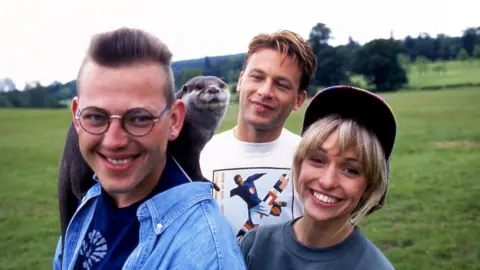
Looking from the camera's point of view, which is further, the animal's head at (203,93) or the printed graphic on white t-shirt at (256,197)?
the animal's head at (203,93)

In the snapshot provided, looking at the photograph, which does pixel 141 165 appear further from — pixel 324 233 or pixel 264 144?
pixel 264 144

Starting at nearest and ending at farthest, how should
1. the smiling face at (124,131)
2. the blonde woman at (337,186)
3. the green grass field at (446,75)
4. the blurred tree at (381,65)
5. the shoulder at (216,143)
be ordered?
the smiling face at (124,131), the blonde woman at (337,186), the shoulder at (216,143), the blurred tree at (381,65), the green grass field at (446,75)

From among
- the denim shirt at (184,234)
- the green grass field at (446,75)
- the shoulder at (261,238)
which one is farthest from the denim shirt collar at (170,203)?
the green grass field at (446,75)

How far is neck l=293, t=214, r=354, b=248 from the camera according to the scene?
201 cm

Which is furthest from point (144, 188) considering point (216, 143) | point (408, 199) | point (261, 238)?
point (408, 199)

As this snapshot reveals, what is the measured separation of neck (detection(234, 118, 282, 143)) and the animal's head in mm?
411

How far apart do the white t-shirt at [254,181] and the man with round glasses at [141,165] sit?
823 mm

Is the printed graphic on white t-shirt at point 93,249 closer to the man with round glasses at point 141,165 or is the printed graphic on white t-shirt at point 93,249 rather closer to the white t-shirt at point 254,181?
the man with round glasses at point 141,165

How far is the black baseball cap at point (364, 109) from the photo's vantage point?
2.04 metres

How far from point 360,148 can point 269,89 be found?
2.33 ft

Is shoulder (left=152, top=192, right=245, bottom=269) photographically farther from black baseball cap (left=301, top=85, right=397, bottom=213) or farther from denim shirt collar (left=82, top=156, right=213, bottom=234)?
black baseball cap (left=301, top=85, right=397, bottom=213)

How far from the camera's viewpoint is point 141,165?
1.63 meters

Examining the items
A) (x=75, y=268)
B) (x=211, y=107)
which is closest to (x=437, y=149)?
(x=211, y=107)

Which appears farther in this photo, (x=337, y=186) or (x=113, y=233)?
(x=337, y=186)
